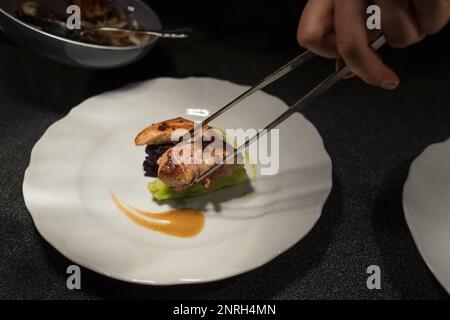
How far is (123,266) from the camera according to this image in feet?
3.09

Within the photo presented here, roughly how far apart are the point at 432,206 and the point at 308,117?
0.46 meters

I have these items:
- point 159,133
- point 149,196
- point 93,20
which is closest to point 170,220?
point 149,196

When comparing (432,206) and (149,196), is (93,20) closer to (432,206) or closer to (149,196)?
(149,196)

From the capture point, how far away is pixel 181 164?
110 centimetres

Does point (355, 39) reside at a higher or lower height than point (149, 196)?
higher

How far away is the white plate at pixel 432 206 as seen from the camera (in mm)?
994

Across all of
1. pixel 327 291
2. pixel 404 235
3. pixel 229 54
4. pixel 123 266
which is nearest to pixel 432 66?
pixel 229 54

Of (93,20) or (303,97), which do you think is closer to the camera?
(303,97)

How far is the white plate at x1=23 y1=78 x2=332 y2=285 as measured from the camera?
0.97 m

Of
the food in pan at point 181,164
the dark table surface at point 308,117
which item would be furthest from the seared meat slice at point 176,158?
the dark table surface at point 308,117

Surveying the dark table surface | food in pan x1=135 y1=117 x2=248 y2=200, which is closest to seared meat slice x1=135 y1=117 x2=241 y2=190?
food in pan x1=135 y1=117 x2=248 y2=200

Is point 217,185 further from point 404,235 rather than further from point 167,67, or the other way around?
point 167,67

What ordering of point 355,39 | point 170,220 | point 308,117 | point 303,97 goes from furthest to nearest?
point 308,117, point 170,220, point 303,97, point 355,39

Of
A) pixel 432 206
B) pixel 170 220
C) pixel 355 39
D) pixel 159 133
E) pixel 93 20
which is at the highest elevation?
pixel 355 39
